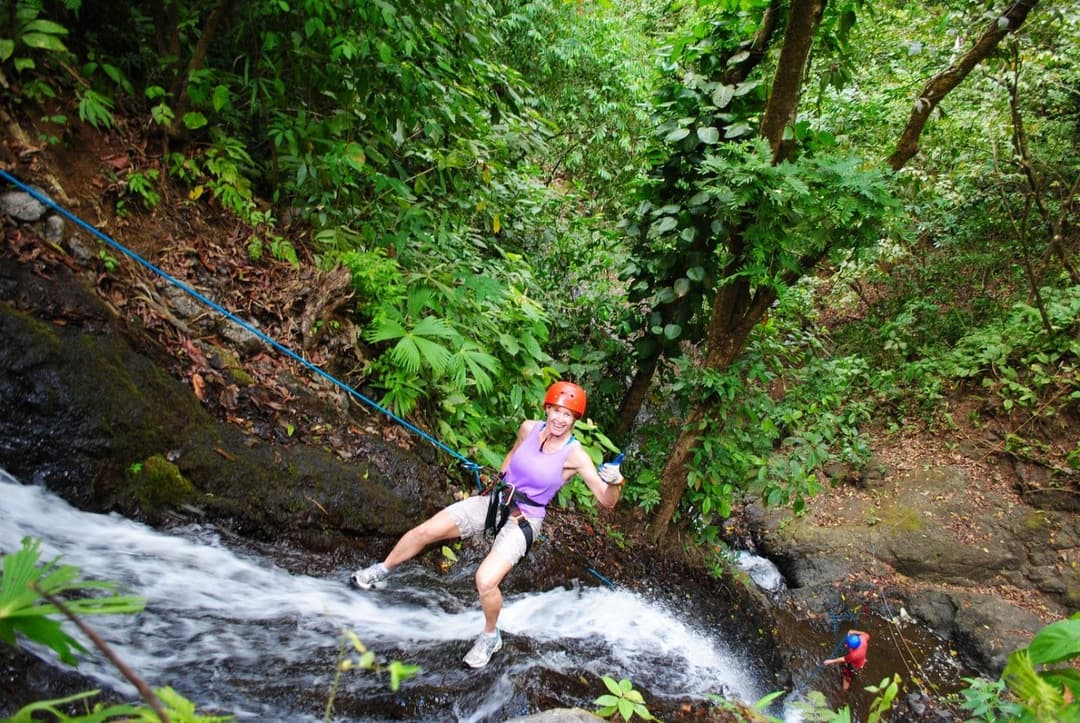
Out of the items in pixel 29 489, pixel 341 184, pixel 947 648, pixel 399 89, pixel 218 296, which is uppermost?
pixel 399 89

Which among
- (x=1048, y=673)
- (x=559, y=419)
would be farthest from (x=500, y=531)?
(x=1048, y=673)

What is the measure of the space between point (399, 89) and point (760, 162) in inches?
109

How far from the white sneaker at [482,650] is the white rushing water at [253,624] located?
61mm

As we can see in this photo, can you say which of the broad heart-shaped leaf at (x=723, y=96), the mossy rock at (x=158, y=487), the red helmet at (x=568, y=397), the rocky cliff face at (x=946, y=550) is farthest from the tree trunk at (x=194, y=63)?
the rocky cliff face at (x=946, y=550)

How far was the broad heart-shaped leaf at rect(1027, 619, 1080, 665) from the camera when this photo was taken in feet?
3.67

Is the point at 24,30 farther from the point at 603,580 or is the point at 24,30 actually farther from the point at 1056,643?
the point at 603,580

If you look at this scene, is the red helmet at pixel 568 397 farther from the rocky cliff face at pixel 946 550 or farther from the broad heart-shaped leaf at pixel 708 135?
the rocky cliff face at pixel 946 550

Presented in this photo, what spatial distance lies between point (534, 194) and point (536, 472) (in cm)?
467

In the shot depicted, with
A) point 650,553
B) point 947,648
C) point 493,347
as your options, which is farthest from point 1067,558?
point 493,347

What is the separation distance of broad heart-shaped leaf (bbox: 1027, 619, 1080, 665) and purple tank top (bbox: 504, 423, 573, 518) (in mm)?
2436

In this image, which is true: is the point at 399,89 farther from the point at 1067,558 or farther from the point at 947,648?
the point at 1067,558

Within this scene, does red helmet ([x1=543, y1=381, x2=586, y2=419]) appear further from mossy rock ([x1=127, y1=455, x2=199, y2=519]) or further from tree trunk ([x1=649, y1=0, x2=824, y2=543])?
tree trunk ([x1=649, y1=0, x2=824, y2=543])

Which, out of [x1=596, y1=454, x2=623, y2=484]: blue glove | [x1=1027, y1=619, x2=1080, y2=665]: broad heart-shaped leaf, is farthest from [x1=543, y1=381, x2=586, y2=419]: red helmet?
[x1=1027, y1=619, x2=1080, y2=665]: broad heart-shaped leaf

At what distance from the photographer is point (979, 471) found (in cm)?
870
